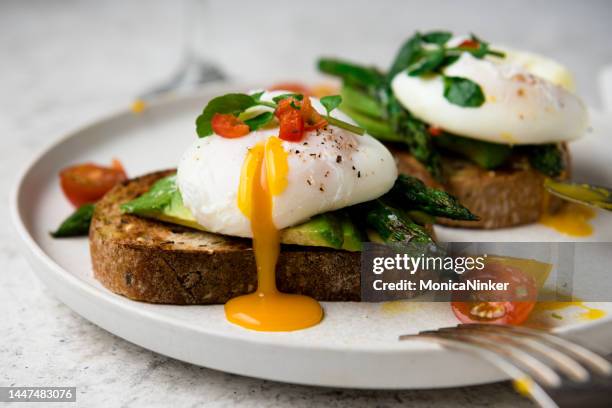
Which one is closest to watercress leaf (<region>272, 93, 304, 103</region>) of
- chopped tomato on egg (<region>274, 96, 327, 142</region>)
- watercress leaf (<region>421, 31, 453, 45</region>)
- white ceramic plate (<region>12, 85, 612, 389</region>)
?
chopped tomato on egg (<region>274, 96, 327, 142</region>)

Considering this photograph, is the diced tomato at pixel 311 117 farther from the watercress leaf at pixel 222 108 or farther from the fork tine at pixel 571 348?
the fork tine at pixel 571 348

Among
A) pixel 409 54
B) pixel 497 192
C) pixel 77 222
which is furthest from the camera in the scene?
pixel 409 54

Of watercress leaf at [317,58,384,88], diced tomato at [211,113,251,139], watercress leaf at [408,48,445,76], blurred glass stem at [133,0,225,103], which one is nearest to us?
diced tomato at [211,113,251,139]

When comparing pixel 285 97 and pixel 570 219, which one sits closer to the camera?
pixel 285 97

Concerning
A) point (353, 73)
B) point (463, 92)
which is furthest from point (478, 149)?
point (353, 73)

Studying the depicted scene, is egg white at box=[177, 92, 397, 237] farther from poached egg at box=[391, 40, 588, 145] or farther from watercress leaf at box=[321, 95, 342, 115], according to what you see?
poached egg at box=[391, 40, 588, 145]

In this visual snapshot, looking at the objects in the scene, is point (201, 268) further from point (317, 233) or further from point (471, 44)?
point (471, 44)
